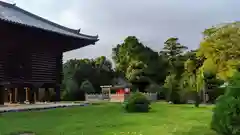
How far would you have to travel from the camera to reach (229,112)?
576 cm

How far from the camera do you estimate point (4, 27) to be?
58.4 feet

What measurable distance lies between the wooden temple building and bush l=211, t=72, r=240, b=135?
13.4m

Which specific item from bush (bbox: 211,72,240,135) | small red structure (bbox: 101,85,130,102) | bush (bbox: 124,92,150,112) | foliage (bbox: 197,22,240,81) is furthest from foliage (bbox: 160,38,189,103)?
bush (bbox: 211,72,240,135)

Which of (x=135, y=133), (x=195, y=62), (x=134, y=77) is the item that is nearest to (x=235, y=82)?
(x=135, y=133)

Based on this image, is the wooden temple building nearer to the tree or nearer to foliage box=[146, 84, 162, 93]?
foliage box=[146, 84, 162, 93]

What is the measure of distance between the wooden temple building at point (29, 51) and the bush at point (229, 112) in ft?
44.0

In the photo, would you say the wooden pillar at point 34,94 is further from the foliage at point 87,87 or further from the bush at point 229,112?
the bush at point 229,112

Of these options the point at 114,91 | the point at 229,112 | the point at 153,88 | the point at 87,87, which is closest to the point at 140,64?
the point at 153,88

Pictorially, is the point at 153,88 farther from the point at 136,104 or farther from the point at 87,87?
the point at 136,104

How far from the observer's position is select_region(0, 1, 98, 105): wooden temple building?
18.5 metres

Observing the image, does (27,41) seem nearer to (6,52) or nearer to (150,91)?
(6,52)

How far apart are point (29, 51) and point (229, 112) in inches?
634

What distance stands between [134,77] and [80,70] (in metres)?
6.47

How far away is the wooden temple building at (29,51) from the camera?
18.5 meters
